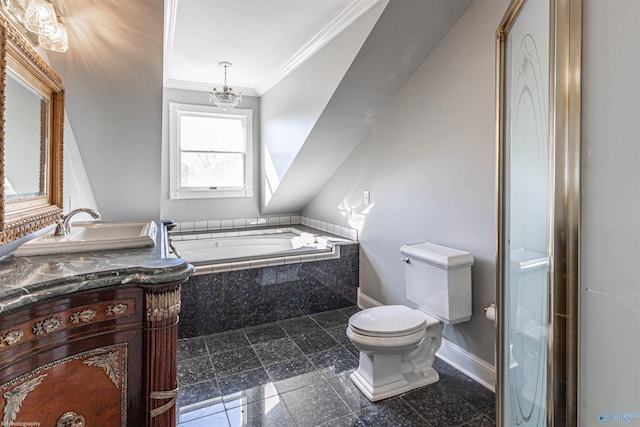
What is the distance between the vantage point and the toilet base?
81.7 inches

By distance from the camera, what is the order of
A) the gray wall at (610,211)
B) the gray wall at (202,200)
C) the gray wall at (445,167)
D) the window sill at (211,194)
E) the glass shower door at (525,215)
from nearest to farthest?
the gray wall at (610,211), the glass shower door at (525,215), the gray wall at (445,167), the gray wall at (202,200), the window sill at (211,194)

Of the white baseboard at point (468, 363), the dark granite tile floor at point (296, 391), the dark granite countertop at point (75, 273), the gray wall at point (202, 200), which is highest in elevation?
the gray wall at point (202, 200)

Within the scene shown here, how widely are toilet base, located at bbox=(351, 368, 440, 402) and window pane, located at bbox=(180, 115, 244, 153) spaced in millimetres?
3204

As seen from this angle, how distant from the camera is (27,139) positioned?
60.9 inches

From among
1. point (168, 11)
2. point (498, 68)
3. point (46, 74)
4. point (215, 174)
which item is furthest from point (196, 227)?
point (498, 68)

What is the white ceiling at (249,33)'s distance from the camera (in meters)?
2.39

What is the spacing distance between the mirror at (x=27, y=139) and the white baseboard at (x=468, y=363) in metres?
2.37

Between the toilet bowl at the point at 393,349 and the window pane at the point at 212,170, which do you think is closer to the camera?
the toilet bowl at the point at 393,349

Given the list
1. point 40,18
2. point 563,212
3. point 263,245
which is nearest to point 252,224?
point 263,245

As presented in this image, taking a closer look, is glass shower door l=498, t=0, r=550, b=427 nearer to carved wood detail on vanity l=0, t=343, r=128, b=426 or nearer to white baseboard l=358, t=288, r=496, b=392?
white baseboard l=358, t=288, r=496, b=392

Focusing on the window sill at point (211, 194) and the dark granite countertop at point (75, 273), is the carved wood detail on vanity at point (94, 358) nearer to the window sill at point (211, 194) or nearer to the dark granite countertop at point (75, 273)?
the dark granite countertop at point (75, 273)

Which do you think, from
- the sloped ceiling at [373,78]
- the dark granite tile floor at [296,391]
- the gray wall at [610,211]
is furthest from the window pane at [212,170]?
the gray wall at [610,211]

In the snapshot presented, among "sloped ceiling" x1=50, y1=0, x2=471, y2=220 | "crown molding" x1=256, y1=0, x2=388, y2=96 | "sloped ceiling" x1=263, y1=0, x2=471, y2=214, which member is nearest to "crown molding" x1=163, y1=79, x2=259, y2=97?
"crown molding" x1=256, y1=0, x2=388, y2=96

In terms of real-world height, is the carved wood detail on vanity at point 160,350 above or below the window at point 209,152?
below
